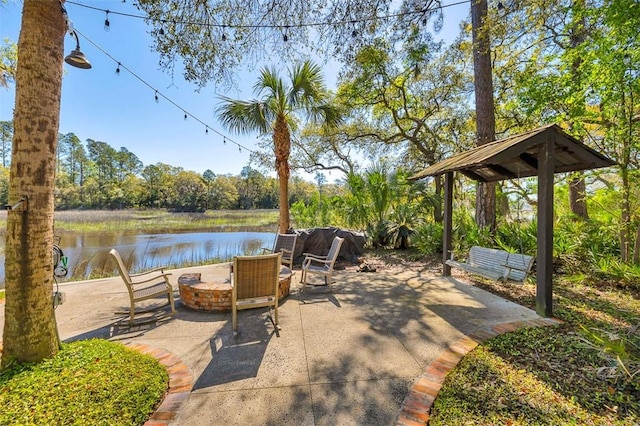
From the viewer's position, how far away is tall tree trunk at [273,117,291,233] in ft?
23.4

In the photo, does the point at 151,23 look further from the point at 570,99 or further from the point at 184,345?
the point at 570,99

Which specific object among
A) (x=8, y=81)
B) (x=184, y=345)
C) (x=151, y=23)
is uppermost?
(x=8, y=81)

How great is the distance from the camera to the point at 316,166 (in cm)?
1441

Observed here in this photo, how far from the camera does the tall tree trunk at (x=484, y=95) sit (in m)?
5.78

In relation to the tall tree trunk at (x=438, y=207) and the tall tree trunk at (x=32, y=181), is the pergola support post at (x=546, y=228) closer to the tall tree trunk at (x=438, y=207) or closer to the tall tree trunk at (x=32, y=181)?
the tall tree trunk at (x=32, y=181)

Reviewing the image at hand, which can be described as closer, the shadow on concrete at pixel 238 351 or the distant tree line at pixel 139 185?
the shadow on concrete at pixel 238 351

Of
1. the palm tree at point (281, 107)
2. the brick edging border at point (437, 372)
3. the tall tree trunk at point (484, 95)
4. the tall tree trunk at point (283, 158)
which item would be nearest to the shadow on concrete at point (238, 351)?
the brick edging border at point (437, 372)

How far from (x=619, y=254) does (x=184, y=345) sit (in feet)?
24.5

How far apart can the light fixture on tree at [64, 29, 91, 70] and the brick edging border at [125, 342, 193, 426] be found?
2.82m

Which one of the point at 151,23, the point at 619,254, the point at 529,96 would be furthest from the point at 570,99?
the point at 151,23

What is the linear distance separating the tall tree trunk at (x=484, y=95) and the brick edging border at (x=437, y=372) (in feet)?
10.9

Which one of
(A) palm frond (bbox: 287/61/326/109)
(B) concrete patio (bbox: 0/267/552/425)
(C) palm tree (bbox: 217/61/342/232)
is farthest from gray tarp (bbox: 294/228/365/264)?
(A) palm frond (bbox: 287/61/326/109)

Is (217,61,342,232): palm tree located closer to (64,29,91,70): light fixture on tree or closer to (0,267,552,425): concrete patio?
(0,267,552,425): concrete patio

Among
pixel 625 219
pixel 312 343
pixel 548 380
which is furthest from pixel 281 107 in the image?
pixel 625 219
